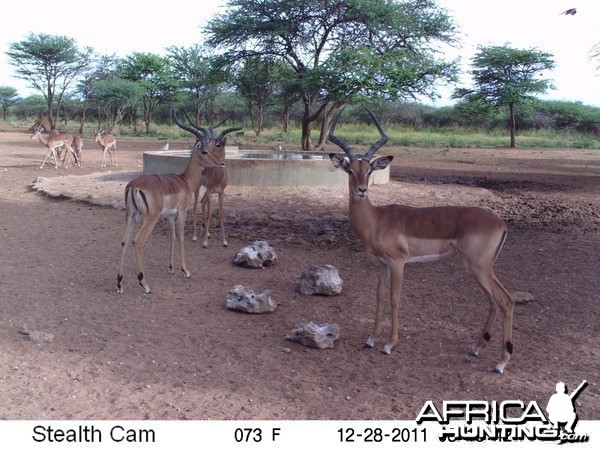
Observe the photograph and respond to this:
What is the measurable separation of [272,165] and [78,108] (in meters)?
45.2

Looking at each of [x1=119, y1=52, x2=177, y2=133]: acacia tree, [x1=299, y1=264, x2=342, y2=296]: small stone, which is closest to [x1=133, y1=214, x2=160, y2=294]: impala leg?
[x1=299, y1=264, x2=342, y2=296]: small stone

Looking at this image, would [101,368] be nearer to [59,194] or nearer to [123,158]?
[59,194]

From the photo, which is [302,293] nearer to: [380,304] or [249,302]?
[249,302]

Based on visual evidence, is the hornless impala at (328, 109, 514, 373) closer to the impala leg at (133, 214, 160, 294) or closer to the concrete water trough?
the impala leg at (133, 214, 160, 294)

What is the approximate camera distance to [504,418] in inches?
150

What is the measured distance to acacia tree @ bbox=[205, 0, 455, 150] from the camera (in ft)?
70.0

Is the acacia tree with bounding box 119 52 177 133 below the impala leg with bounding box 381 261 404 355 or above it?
above

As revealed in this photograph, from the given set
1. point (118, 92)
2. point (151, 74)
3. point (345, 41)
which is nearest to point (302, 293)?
point (345, 41)

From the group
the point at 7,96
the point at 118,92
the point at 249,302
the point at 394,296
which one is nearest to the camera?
the point at 394,296

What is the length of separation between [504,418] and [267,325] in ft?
7.93

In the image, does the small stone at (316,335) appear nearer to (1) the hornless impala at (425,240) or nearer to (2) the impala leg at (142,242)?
(1) the hornless impala at (425,240)

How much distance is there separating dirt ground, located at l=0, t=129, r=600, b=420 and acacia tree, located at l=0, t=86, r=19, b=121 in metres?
57.9

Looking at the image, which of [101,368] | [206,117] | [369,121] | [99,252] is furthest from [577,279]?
[206,117]

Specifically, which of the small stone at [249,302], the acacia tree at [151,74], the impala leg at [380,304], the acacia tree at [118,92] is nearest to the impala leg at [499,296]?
the impala leg at [380,304]
